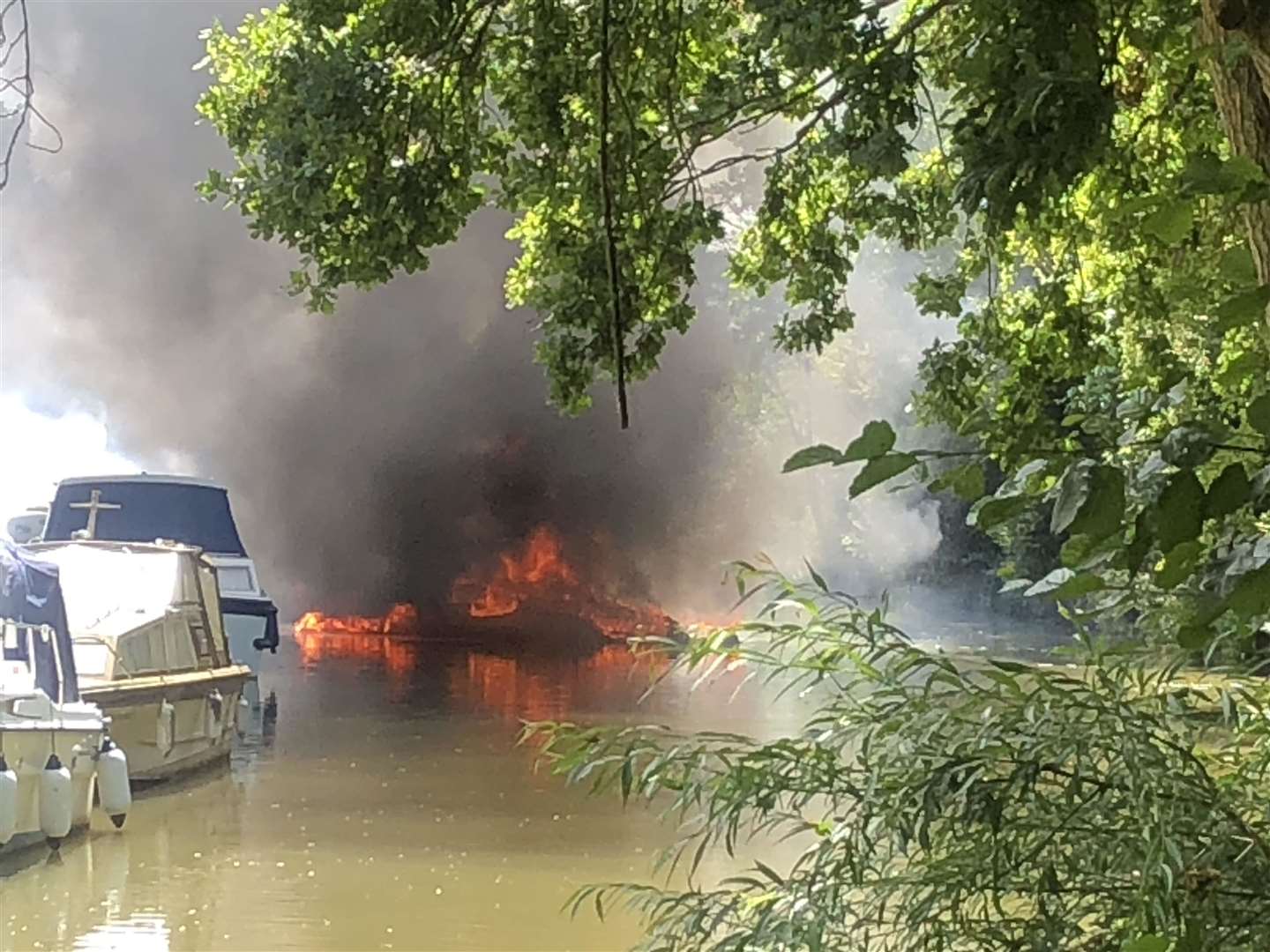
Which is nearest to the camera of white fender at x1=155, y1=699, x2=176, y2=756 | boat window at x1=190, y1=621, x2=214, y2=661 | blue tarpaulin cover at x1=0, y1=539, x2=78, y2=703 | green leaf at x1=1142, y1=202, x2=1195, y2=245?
green leaf at x1=1142, y1=202, x2=1195, y2=245

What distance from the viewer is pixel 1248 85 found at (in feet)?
2.28

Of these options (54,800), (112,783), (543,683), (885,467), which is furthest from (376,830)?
(885,467)

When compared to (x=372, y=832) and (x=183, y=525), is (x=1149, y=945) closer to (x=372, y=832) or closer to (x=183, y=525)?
(x=372, y=832)

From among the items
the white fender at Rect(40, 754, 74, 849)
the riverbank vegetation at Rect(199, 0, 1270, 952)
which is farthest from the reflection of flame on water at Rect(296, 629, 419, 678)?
the riverbank vegetation at Rect(199, 0, 1270, 952)

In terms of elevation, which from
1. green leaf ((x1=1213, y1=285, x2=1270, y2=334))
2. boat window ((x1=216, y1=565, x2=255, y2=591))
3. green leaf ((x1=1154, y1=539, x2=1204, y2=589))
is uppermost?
green leaf ((x1=1213, y1=285, x2=1270, y2=334))

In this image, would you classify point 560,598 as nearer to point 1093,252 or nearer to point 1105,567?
point 1093,252

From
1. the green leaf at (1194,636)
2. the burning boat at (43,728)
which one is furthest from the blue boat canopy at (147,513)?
the green leaf at (1194,636)

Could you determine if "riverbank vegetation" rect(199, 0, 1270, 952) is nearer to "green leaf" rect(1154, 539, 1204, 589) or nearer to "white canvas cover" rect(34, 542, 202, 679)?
"green leaf" rect(1154, 539, 1204, 589)

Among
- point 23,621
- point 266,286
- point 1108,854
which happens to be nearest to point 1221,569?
point 1108,854

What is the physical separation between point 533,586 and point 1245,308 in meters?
3.74

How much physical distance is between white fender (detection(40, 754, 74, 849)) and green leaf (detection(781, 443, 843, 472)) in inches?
92.9

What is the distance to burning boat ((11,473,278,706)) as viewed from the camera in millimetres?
3244

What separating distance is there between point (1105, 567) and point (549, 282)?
1086 millimetres

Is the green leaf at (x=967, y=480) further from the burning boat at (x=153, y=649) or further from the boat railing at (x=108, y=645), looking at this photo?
the boat railing at (x=108, y=645)
